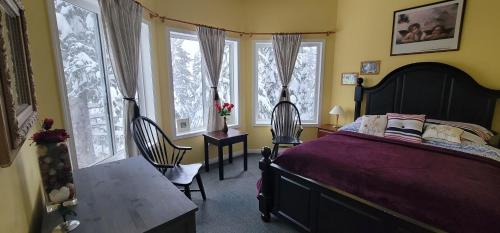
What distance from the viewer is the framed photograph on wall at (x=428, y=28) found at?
2.53 m

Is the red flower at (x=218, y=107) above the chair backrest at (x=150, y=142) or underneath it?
above

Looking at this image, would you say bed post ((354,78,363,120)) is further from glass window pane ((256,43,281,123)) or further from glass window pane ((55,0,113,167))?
glass window pane ((55,0,113,167))

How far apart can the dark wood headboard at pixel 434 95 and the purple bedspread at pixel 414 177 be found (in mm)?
890

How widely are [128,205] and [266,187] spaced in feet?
4.44

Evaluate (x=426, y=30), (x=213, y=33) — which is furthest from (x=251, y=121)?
(x=426, y=30)

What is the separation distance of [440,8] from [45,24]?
12.6 ft

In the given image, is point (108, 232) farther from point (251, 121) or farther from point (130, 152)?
point (251, 121)

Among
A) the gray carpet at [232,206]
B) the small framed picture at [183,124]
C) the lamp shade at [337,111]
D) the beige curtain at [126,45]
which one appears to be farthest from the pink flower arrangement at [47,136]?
the lamp shade at [337,111]

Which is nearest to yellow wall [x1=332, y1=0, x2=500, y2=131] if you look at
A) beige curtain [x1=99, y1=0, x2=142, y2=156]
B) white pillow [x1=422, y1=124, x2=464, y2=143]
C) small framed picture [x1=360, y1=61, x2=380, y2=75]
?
small framed picture [x1=360, y1=61, x2=380, y2=75]

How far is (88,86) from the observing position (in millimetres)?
2018

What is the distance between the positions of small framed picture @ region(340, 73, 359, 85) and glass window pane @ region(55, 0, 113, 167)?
3.28m

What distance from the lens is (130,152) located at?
2.33 meters

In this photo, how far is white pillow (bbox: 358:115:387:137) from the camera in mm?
2682

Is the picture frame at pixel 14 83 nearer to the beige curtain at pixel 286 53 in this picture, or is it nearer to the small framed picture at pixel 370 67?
the beige curtain at pixel 286 53
